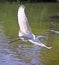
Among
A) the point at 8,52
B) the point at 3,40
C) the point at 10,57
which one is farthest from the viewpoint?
the point at 3,40

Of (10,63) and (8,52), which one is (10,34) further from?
(10,63)

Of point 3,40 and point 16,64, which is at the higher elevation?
point 16,64

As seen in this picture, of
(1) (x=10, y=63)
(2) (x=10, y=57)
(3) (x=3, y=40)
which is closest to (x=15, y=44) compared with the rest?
(3) (x=3, y=40)

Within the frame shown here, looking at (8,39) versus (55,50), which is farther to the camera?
(8,39)

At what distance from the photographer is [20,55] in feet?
15.0

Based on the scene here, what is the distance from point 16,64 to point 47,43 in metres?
1.42

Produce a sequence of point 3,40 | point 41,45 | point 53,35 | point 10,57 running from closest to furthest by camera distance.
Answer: point 10,57 < point 41,45 < point 3,40 < point 53,35

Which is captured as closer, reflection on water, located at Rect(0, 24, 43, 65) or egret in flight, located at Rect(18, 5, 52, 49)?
reflection on water, located at Rect(0, 24, 43, 65)

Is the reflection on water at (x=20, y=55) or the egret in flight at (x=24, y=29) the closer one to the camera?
the reflection on water at (x=20, y=55)

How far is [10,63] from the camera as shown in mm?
4102

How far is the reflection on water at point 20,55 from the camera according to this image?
4.20 meters

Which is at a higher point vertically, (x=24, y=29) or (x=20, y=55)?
(x=24, y=29)

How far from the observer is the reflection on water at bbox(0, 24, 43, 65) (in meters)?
4.20

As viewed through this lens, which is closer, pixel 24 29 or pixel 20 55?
pixel 20 55
